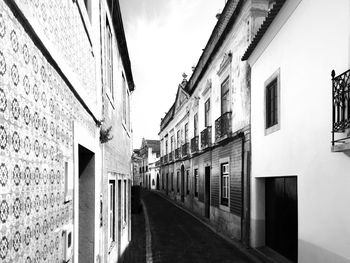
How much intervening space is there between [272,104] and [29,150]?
27.2 feet

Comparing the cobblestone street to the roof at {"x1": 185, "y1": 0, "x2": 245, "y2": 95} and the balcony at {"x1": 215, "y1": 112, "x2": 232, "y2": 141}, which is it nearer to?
the balcony at {"x1": 215, "y1": 112, "x2": 232, "y2": 141}

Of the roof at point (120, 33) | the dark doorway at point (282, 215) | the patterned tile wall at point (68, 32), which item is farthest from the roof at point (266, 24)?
the patterned tile wall at point (68, 32)

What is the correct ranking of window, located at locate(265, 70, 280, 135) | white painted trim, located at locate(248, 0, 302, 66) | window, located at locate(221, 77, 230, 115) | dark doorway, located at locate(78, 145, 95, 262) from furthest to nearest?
window, located at locate(221, 77, 230, 115), window, located at locate(265, 70, 280, 135), white painted trim, located at locate(248, 0, 302, 66), dark doorway, located at locate(78, 145, 95, 262)

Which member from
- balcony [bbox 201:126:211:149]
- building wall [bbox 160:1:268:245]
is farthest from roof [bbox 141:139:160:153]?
balcony [bbox 201:126:211:149]

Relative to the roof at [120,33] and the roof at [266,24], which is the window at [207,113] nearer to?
the roof at [266,24]

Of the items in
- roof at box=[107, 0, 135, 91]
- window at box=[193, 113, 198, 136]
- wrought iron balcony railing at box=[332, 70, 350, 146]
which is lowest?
Result: wrought iron balcony railing at box=[332, 70, 350, 146]

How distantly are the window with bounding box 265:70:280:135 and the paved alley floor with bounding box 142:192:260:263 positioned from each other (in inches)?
145

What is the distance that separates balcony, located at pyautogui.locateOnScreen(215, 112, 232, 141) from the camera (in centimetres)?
1354

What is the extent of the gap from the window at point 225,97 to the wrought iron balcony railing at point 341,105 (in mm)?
8528

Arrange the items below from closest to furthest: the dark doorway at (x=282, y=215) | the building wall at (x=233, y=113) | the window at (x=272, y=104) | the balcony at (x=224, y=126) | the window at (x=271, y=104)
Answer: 1. the dark doorway at (x=282, y=215)
2. the window at (x=272, y=104)
3. the window at (x=271, y=104)
4. the building wall at (x=233, y=113)
5. the balcony at (x=224, y=126)

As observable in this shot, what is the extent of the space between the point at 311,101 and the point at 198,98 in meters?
13.7

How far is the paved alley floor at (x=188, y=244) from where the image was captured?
31.8 feet

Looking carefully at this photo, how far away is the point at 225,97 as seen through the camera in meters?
14.7

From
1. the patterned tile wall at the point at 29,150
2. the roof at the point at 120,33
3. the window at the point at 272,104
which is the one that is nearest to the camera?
the patterned tile wall at the point at 29,150
